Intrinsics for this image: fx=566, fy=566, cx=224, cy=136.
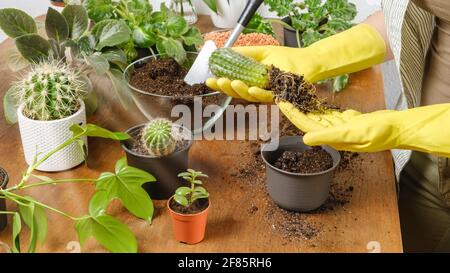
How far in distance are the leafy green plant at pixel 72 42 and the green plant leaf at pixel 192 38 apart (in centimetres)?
15

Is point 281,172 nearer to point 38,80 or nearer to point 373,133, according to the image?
point 373,133

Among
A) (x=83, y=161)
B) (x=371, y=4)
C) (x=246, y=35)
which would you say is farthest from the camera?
(x=371, y=4)

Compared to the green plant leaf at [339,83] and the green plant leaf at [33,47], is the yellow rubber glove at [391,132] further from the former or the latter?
the green plant leaf at [33,47]

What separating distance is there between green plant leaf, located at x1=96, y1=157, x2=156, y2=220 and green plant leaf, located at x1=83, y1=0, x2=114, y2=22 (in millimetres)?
548

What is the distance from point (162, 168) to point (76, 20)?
16.5 inches

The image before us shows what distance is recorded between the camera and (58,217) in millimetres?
957

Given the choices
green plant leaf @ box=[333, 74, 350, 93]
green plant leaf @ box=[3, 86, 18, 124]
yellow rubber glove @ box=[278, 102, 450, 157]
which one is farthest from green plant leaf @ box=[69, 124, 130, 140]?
green plant leaf @ box=[333, 74, 350, 93]

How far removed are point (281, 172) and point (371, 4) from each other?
1.14 m

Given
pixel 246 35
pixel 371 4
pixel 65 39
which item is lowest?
pixel 371 4

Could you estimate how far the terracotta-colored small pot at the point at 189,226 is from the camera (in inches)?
34.5

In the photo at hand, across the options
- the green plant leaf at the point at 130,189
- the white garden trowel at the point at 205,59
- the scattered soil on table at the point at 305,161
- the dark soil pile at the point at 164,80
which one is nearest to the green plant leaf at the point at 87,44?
the dark soil pile at the point at 164,80

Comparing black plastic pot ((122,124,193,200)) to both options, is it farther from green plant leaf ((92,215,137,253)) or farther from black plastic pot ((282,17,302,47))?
black plastic pot ((282,17,302,47))

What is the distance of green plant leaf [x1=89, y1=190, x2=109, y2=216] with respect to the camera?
0.89 meters

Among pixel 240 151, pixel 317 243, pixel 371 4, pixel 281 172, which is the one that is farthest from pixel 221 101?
pixel 371 4
